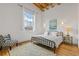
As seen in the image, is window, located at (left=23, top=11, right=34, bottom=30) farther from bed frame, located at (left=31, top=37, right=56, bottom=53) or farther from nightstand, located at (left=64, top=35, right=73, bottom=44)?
nightstand, located at (left=64, top=35, right=73, bottom=44)

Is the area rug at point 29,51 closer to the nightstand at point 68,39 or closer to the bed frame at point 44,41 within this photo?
the bed frame at point 44,41

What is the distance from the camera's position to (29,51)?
183 cm

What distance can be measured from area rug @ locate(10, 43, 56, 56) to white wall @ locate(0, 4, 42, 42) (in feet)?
0.47

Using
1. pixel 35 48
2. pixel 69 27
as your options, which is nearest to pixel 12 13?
pixel 35 48

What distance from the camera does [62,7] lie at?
1825 millimetres

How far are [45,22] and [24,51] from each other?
0.65 meters

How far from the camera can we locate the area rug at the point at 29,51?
5.94 feet

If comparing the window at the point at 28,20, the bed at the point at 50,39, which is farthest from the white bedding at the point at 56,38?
the window at the point at 28,20

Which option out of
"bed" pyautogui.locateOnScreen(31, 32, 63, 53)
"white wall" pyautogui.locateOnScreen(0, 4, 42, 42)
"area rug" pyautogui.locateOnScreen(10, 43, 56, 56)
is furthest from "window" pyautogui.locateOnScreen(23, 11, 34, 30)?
"area rug" pyautogui.locateOnScreen(10, 43, 56, 56)

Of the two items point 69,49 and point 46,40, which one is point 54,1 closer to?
point 46,40

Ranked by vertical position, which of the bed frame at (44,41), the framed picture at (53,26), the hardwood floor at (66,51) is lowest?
the hardwood floor at (66,51)

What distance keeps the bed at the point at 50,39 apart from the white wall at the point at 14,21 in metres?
0.11

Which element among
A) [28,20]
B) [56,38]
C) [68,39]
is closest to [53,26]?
[56,38]

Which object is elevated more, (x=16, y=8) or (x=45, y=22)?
(x=16, y=8)
